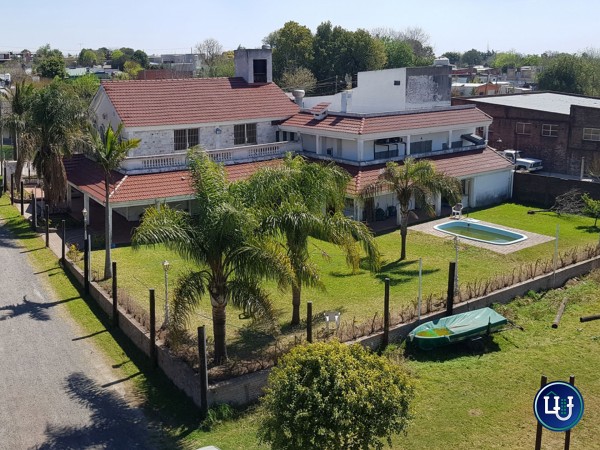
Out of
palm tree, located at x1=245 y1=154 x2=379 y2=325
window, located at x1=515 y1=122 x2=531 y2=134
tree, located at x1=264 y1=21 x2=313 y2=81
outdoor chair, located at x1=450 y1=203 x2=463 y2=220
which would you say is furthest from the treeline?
palm tree, located at x1=245 y1=154 x2=379 y2=325

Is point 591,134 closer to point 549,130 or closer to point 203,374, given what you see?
point 549,130

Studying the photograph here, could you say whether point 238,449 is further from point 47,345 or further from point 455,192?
point 455,192

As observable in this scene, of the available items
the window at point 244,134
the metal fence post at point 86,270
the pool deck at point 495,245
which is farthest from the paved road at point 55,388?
the pool deck at point 495,245

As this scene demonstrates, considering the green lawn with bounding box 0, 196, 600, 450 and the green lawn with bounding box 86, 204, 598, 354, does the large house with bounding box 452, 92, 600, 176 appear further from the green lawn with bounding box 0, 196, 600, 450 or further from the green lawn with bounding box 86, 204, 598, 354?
the green lawn with bounding box 0, 196, 600, 450

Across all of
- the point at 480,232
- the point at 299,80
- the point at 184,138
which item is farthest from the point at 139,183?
the point at 299,80

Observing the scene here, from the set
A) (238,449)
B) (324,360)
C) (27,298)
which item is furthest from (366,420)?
(27,298)

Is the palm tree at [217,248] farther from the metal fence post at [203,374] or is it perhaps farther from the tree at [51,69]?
the tree at [51,69]
